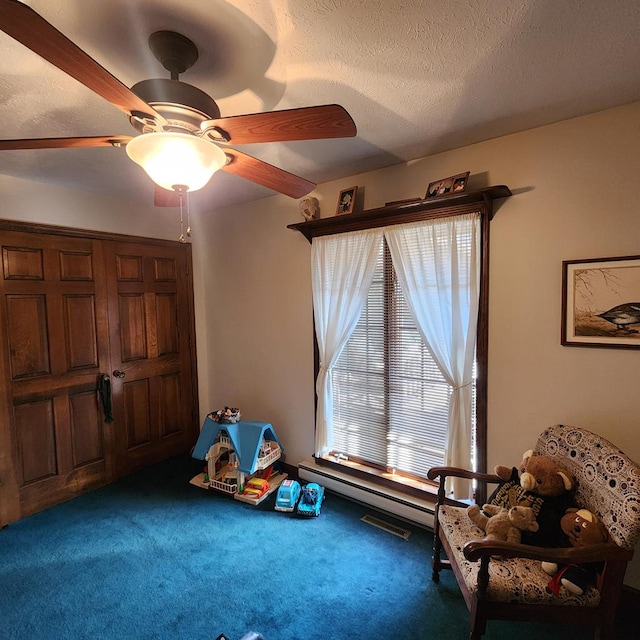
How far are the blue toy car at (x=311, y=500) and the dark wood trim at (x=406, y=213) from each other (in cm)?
196

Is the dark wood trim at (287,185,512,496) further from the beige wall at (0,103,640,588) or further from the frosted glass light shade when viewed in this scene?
the frosted glass light shade

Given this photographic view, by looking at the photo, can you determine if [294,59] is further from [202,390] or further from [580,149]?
[202,390]

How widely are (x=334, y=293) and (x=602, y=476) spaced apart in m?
1.86

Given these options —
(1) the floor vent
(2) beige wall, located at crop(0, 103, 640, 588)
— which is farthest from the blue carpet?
(2) beige wall, located at crop(0, 103, 640, 588)

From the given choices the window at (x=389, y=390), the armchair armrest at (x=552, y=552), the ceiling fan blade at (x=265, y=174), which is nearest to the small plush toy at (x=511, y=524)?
the armchair armrest at (x=552, y=552)

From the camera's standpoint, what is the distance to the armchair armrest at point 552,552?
133cm

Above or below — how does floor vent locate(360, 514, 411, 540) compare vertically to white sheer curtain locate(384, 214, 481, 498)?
below

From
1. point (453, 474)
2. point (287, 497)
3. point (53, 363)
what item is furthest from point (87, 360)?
point (453, 474)

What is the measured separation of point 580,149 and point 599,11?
81 cm

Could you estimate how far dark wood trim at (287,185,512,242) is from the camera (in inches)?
80.1

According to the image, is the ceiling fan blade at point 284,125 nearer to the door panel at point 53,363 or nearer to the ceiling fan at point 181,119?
the ceiling fan at point 181,119

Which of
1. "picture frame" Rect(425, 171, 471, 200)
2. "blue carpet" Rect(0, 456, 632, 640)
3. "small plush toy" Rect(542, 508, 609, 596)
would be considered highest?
"picture frame" Rect(425, 171, 471, 200)

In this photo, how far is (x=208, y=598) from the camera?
185 centimetres

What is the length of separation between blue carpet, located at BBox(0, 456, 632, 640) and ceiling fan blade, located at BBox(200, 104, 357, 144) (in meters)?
2.19
